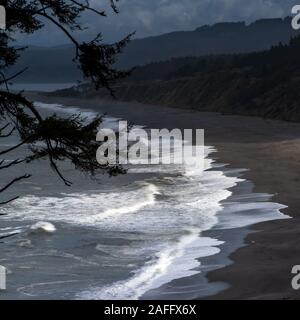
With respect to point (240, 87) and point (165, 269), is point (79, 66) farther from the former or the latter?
point (240, 87)

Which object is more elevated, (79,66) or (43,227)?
(79,66)

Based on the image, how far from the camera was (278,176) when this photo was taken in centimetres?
2366

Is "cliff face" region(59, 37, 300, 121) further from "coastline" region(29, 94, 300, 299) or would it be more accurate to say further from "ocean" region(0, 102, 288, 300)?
"ocean" region(0, 102, 288, 300)

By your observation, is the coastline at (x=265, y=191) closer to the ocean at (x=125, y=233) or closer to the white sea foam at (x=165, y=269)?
the ocean at (x=125, y=233)

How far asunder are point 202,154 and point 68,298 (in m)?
24.8

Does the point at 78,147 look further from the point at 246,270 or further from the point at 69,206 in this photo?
the point at 69,206

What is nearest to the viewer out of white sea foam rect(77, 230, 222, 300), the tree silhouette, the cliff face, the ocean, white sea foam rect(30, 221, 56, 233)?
the tree silhouette

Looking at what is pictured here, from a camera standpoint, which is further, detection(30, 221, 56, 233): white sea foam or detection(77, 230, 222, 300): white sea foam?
detection(30, 221, 56, 233): white sea foam

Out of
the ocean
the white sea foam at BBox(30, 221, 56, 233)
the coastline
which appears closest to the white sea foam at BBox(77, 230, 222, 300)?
the ocean

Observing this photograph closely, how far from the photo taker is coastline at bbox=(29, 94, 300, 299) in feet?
34.1

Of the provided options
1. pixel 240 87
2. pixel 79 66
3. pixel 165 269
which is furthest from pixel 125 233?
pixel 240 87

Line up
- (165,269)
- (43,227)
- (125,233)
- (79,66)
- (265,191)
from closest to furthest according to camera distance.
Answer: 1. (79,66)
2. (165,269)
3. (125,233)
4. (43,227)
5. (265,191)

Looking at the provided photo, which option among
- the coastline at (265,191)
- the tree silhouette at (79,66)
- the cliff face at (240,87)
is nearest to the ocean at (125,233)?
the coastline at (265,191)

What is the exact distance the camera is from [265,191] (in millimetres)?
20641
